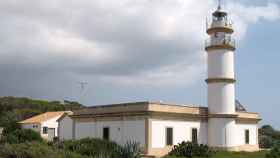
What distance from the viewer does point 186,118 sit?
3147 centimetres

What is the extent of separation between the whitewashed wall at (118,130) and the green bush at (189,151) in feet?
7.13

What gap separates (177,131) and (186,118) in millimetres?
1270

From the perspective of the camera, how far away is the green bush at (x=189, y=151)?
28391 millimetres

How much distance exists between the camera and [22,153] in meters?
20.2

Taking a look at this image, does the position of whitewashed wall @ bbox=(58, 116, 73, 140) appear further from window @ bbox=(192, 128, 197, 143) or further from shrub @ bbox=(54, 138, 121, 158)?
window @ bbox=(192, 128, 197, 143)

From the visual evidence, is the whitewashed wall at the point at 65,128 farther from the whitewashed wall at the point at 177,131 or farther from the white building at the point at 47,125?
the white building at the point at 47,125

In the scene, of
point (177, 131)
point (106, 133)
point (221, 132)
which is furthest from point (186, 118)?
point (106, 133)

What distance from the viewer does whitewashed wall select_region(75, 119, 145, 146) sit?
29.3m

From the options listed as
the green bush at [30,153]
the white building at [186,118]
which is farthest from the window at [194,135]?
the green bush at [30,153]

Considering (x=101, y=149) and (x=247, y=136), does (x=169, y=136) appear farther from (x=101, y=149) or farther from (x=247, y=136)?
(x=247, y=136)

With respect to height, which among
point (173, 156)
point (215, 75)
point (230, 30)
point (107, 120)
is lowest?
point (173, 156)

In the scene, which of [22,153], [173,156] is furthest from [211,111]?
[22,153]

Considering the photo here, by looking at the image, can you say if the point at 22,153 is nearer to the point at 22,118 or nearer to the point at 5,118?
the point at 5,118

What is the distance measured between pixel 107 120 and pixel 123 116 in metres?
1.81
